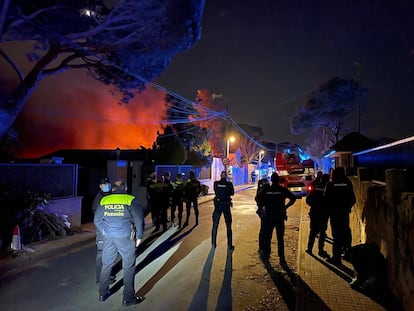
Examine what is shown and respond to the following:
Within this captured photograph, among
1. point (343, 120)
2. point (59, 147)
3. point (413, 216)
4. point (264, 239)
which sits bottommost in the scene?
point (264, 239)

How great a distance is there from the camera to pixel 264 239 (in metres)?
7.12

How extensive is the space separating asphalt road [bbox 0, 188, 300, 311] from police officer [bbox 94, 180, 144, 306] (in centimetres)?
27

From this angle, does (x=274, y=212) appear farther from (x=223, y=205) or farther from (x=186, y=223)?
(x=186, y=223)

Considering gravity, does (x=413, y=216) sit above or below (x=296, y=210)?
above

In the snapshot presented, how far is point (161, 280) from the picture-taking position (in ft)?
18.8

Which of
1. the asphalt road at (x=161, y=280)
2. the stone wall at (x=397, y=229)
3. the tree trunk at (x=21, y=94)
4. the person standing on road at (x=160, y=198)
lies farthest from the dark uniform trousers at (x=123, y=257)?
the tree trunk at (x=21, y=94)

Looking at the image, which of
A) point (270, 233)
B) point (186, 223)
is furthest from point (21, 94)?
A: point (270, 233)

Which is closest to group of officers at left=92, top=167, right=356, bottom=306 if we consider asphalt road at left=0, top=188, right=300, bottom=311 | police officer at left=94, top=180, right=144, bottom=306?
police officer at left=94, top=180, right=144, bottom=306

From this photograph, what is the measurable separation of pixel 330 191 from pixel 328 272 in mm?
1564

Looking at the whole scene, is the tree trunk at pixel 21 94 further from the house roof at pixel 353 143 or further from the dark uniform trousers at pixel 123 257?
the house roof at pixel 353 143

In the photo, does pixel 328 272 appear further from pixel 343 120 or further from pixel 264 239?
pixel 343 120

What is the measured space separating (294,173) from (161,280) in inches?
712

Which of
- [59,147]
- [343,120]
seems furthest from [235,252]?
[343,120]

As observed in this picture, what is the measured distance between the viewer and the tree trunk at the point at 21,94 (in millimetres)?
13891
